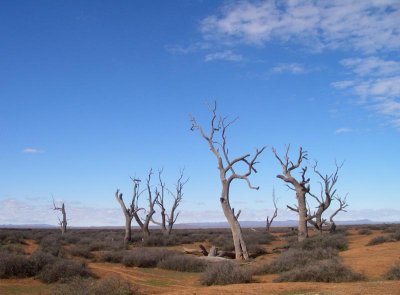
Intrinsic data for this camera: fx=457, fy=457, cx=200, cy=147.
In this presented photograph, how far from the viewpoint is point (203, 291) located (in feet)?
38.0

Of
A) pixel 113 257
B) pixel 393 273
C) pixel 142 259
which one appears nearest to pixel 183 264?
pixel 142 259

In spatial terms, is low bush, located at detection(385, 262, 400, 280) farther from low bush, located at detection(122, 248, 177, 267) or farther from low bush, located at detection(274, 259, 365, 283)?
low bush, located at detection(122, 248, 177, 267)

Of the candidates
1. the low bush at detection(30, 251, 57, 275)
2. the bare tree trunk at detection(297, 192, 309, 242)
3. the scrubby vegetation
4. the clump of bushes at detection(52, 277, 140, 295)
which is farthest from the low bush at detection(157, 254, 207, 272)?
the bare tree trunk at detection(297, 192, 309, 242)

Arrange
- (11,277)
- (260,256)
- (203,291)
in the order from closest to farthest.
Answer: (203,291) → (11,277) → (260,256)

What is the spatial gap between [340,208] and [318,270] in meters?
27.3

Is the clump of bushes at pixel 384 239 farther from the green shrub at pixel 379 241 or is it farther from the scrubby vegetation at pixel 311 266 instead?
the scrubby vegetation at pixel 311 266

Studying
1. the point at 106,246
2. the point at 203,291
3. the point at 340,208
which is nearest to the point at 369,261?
the point at 203,291

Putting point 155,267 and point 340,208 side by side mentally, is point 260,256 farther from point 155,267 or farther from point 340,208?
point 340,208

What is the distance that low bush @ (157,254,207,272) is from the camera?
1956 centimetres

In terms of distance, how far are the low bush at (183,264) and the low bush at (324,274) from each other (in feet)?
20.1

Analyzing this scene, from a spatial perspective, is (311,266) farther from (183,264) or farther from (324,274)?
(183,264)

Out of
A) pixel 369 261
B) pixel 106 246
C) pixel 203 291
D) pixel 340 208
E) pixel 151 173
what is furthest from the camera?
pixel 151 173

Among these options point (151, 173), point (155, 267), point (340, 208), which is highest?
point (151, 173)

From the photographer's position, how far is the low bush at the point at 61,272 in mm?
15125
